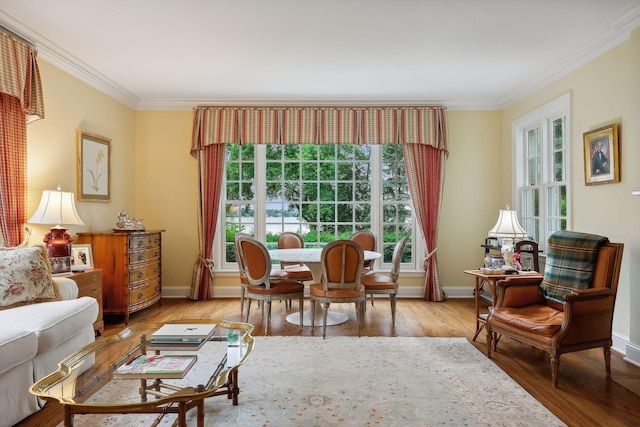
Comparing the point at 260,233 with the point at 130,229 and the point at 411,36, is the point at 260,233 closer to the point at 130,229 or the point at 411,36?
the point at 130,229

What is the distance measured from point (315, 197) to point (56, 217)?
3.40 m

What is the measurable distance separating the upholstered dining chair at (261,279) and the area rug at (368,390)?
558mm

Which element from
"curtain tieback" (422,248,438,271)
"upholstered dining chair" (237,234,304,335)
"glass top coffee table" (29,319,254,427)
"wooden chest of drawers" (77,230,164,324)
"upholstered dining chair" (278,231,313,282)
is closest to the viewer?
"glass top coffee table" (29,319,254,427)

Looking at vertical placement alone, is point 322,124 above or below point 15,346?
above

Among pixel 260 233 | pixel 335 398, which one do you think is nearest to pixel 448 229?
pixel 260 233

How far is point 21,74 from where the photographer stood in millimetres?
3686

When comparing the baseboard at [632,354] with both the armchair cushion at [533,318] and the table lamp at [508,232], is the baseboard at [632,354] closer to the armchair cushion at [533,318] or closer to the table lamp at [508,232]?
the armchair cushion at [533,318]

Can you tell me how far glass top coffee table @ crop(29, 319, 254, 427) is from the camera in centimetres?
177

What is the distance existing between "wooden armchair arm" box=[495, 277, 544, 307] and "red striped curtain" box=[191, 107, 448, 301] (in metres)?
2.34

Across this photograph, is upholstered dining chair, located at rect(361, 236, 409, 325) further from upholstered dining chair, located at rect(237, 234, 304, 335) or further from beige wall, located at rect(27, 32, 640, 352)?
beige wall, located at rect(27, 32, 640, 352)

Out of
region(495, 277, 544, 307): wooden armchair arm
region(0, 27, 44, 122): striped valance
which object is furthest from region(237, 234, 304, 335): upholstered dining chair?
region(0, 27, 44, 122): striped valance

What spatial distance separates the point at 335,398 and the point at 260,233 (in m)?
3.73

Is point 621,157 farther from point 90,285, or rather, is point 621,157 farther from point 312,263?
point 90,285

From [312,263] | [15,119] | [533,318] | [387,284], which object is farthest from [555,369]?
[15,119]
